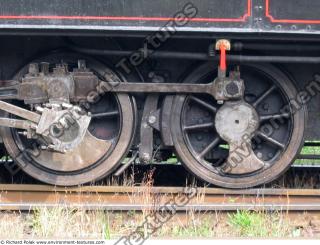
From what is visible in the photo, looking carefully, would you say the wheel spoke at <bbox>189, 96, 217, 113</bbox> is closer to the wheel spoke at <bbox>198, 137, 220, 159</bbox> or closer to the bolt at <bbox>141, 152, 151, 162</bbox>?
the wheel spoke at <bbox>198, 137, 220, 159</bbox>

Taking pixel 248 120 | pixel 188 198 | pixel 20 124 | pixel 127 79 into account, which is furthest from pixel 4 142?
pixel 248 120

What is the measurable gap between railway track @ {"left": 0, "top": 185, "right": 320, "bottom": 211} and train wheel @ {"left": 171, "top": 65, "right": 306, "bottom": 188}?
0.14m

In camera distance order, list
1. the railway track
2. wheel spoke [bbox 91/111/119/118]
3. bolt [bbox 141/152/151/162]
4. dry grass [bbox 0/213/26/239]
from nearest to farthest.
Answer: dry grass [bbox 0/213/26/239] → the railway track → bolt [bbox 141/152/151/162] → wheel spoke [bbox 91/111/119/118]

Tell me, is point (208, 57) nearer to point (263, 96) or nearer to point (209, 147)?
point (263, 96)

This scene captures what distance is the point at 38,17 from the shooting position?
5.55 m

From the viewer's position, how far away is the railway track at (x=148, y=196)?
19.6ft

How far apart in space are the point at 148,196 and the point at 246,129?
1.12m

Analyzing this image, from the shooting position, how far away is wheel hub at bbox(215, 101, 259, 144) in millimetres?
6145

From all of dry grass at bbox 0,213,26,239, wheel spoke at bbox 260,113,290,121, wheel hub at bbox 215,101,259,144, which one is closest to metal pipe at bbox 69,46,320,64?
wheel hub at bbox 215,101,259,144

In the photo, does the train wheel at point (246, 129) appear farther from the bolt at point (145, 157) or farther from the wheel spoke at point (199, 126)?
the bolt at point (145, 157)

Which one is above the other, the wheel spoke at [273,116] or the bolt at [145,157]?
the wheel spoke at [273,116]

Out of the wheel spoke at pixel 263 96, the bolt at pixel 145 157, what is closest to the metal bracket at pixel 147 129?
the bolt at pixel 145 157

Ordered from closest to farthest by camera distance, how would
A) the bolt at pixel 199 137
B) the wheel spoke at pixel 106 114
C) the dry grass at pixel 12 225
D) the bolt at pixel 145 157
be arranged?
the dry grass at pixel 12 225, the bolt at pixel 145 157, the wheel spoke at pixel 106 114, the bolt at pixel 199 137

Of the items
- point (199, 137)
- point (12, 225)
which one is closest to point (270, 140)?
point (199, 137)
